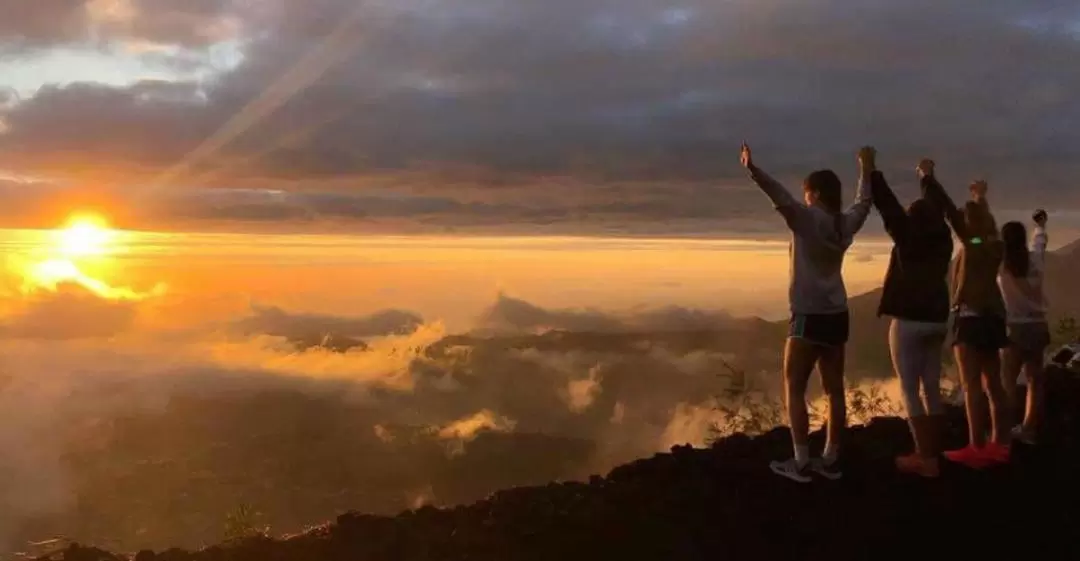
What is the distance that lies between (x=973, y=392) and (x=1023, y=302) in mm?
1254

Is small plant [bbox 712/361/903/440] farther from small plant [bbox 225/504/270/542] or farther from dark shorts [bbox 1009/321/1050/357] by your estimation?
small plant [bbox 225/504/270/542]

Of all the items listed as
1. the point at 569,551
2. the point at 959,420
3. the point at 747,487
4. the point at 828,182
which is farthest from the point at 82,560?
the point at 959,420

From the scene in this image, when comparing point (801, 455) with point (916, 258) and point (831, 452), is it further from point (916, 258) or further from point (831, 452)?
point (916, 258)

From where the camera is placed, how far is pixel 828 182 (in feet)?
25.5

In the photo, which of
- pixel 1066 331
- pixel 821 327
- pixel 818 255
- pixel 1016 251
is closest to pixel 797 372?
pixel 821 327

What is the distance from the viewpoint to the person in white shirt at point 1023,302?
941 cm

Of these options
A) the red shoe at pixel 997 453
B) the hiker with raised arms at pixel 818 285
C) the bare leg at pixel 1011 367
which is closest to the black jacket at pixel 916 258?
the hiker with raised arms at pixel 818 285

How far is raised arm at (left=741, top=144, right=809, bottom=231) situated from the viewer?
23.3ft

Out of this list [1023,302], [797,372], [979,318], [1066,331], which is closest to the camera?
[797,372]

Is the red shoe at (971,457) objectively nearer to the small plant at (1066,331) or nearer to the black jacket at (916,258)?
the black jacket at (916,258)

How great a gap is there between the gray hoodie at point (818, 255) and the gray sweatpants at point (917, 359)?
66cm

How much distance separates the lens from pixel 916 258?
809 cm

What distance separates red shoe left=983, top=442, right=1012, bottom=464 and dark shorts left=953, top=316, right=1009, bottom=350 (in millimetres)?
811

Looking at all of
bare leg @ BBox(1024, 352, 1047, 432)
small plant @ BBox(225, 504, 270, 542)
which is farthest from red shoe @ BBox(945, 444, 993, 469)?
small plant @ BBox(225, 504, 270, 542)
